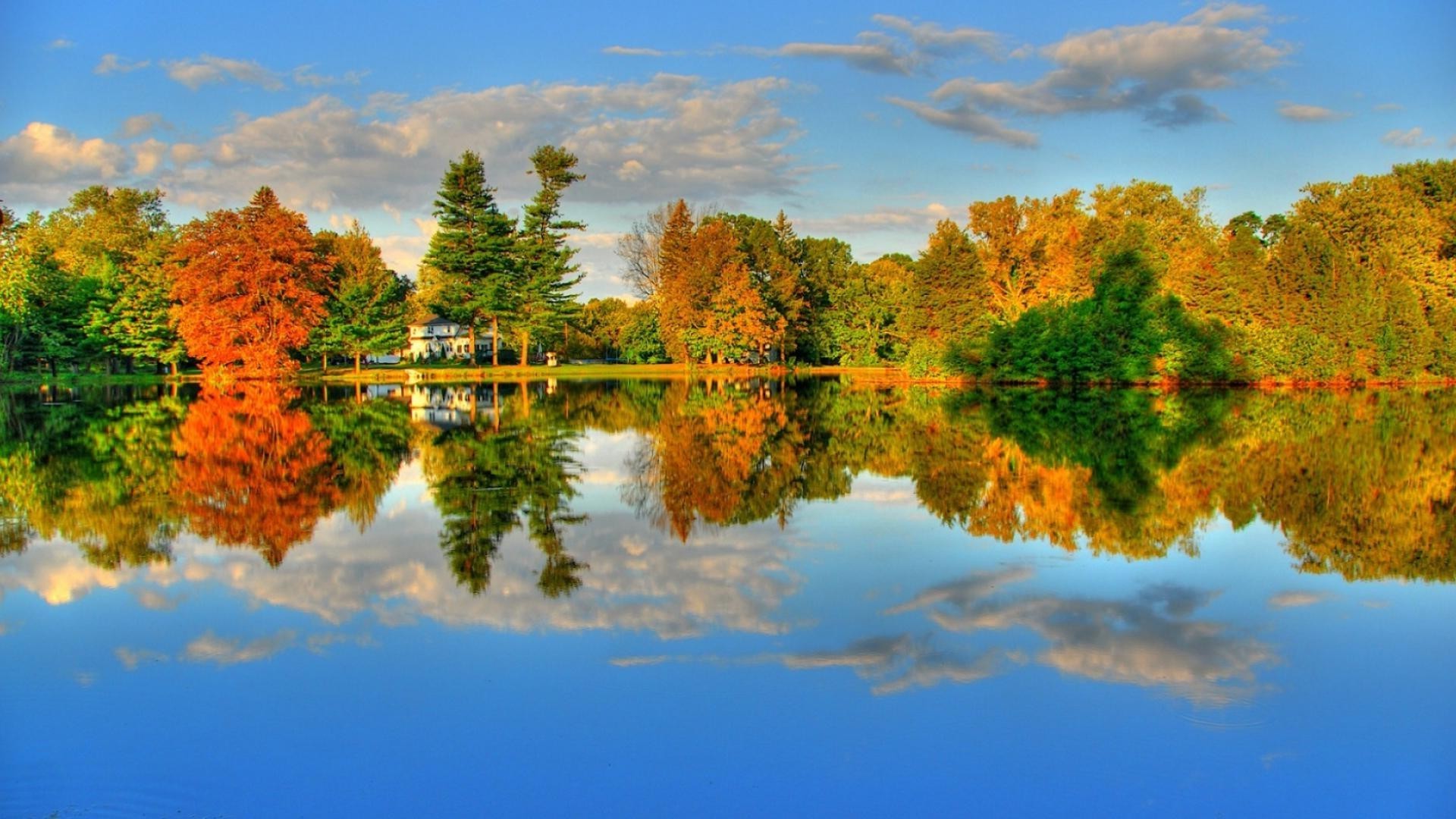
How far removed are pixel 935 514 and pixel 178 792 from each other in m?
8.43

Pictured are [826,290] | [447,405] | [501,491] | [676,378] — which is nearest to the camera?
[501,491]

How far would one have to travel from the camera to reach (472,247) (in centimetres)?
5481

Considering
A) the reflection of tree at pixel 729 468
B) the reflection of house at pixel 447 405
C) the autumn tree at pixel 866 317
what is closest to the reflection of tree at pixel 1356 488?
the reflection of tree at pixel 729 468

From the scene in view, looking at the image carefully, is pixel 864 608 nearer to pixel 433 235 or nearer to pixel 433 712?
pixel 433 712

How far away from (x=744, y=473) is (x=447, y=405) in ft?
59.3

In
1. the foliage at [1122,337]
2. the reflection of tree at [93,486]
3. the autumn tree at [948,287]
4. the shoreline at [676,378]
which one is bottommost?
the reflection of tree at [93,486]

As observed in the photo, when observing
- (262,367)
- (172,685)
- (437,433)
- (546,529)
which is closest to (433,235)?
(262,367)

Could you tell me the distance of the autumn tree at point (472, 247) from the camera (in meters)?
53.7

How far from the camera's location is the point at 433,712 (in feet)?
17.0

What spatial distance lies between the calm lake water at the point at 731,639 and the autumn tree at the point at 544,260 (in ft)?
132

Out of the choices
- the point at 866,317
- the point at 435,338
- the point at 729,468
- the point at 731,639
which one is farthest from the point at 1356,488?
the point at 435,338

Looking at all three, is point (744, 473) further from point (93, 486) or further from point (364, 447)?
point (93, 486)

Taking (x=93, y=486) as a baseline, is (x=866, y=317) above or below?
above

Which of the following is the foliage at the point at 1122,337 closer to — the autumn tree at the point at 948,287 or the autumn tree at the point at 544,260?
the autumn tree at the point at 948,287
